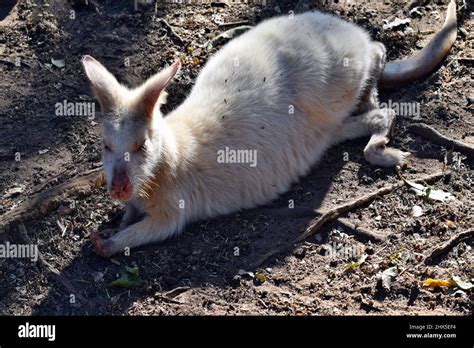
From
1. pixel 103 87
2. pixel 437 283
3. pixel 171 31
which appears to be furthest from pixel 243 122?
pixel 437 283

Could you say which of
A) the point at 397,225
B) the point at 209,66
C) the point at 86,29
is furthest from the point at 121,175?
the point at 86,29

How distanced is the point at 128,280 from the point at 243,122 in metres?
1.50

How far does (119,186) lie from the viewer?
523cm

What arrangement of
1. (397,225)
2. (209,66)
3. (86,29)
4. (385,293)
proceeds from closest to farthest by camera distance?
(385,293)
(397,225)
(209,66)
(86,29)

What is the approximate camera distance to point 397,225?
5.59 meters

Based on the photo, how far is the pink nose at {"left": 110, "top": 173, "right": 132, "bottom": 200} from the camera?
5.23 m

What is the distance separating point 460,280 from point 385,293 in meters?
0.47

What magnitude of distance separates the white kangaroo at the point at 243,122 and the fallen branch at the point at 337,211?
278mm

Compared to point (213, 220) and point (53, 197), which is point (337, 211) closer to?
point (213, 220)

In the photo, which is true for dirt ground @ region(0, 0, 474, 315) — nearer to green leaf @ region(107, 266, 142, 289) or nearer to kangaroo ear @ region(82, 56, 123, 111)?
green leaf @ region(107, 266, 142, 289)

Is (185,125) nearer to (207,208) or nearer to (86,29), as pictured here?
(207,208)

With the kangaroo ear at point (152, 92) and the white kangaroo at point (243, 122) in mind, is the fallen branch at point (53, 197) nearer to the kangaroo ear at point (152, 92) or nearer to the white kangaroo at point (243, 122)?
the white kangaroo at point (243, 122)

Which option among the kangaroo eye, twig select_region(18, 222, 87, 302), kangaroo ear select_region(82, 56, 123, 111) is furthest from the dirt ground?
kangaroo ear select_region(82, 56, 123, 111)

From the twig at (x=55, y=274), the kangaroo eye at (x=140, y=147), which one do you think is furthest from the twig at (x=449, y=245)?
the twig at (x=55, y=274)
